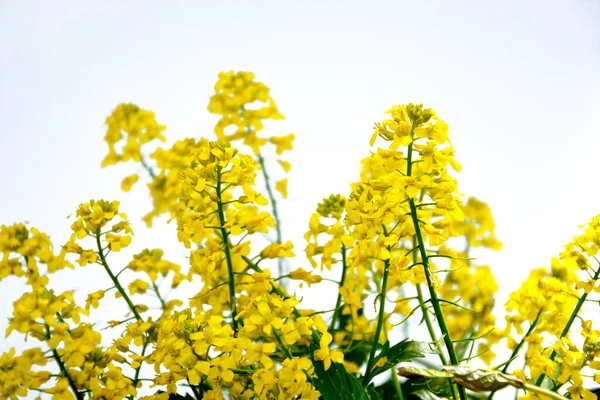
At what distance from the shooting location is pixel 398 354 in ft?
2.43

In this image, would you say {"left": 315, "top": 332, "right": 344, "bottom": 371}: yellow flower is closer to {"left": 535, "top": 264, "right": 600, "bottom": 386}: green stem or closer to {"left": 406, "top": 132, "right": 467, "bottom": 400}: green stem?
{"left": 406, "top": 132, "right": 467, "bottom": 400}: green stem

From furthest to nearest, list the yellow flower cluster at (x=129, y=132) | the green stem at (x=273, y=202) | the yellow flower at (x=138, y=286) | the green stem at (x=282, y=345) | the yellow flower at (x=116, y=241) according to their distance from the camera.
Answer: the yellow flower cluster at (x=129, y=132) → the green stem at (x=273, y=202) → the yellow flower at (x=138, y=286) → the yellow flower at (x=116, y=241) → the green stem at (x=282, y=345)

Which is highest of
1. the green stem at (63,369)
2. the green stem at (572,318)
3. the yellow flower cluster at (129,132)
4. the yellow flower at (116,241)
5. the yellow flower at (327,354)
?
the yellow flower cluster at (129,132)

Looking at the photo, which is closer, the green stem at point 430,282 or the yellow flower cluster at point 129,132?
the green stem at point 430,282

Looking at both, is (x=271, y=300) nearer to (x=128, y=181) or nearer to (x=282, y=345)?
(x=282, y=345)

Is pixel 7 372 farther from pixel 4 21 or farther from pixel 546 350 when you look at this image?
pixel 4 21

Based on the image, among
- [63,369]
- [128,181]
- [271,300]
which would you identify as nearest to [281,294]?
[271,300]

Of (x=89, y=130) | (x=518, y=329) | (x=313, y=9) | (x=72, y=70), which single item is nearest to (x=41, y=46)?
(x=72, y=70)

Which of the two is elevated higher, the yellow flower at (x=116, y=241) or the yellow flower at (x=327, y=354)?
the yellow flower at (x=116, y=241)

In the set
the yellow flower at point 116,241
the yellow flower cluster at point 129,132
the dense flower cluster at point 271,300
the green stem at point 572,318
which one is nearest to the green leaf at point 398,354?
the dense flower cluster at point 271,300

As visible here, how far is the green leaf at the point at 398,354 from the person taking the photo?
0.73 meters

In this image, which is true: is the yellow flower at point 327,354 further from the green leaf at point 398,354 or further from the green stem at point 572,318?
the green stem at point 572,318

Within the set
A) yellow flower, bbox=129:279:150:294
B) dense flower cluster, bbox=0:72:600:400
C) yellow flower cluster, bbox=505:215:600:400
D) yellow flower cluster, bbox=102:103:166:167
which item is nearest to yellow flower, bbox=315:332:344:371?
dense flower cluster, bbox=0:72:600:400

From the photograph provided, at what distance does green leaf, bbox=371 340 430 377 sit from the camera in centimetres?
73
